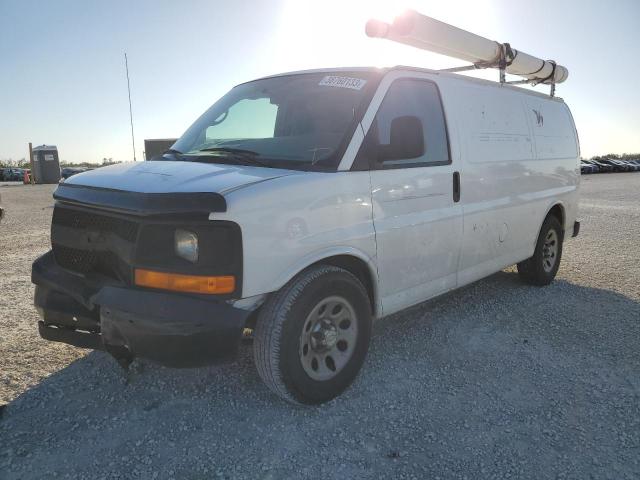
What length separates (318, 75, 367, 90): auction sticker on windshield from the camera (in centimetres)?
348

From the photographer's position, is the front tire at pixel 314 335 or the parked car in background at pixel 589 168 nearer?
the front tire at pixel 314 335

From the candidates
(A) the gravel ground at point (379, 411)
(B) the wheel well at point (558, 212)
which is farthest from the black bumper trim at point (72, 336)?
(B) the wheel well at point (558, 212)

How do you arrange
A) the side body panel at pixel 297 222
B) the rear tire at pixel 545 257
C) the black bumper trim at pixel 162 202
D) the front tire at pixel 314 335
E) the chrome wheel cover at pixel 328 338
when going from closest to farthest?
the black bumper trim at pixel 162 202 < the side body panel at pixel 297 222 < the front tire at pixel 314 335 < the chrome wheel cover at pixel 328 338 < the rear tire at pixel 545 257

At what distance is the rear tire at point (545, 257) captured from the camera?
557cm

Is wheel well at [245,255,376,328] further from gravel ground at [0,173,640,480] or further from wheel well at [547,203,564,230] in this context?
wheel well at [547,203,564,230]

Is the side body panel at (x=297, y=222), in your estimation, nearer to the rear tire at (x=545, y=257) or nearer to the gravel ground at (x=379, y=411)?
the gravel ground at (x=379, y=411)

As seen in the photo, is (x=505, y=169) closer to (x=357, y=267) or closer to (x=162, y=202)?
(x=357, y=267)

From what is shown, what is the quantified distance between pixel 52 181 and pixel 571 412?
30.7m

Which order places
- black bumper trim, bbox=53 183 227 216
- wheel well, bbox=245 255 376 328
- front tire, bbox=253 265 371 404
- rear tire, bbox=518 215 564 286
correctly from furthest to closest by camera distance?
rear tire, bbox=518 215 564 286 → wheel well, bbox=245 255 376 328 → front tire, bbox=253 265 371 404 → black bumper trim, bbox=53 183 227 216

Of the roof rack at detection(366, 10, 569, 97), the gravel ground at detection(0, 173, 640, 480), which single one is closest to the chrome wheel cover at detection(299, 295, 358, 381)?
the gravel ground at detection(0, 173, 640, 480)

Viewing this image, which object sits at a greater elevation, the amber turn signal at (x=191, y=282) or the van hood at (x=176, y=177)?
the van hood at (x=176, y=177)

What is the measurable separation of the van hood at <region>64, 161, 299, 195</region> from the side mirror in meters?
0.70

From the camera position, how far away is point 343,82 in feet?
11.7

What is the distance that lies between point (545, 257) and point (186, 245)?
4.60m
